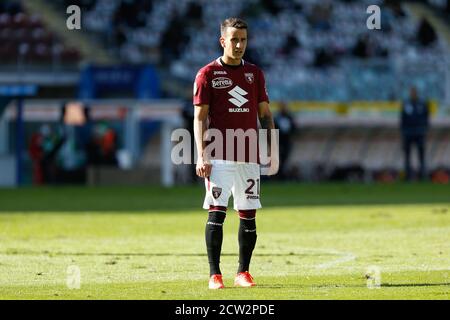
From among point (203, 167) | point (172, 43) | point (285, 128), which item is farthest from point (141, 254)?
point (172, 43)

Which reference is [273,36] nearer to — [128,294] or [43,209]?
[43,209]

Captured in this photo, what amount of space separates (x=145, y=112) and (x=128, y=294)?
26610mm

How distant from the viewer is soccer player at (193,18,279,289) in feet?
37.5

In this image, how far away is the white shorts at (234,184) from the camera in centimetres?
1152

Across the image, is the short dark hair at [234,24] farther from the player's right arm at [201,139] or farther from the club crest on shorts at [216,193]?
the club crest on shorts at [216,193]

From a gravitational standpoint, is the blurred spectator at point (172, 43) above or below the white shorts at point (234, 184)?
above

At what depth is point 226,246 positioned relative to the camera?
16562mm

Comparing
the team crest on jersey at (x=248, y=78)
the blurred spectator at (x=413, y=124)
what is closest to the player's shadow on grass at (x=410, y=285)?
the team crest on jersey at (x=248, y=78)

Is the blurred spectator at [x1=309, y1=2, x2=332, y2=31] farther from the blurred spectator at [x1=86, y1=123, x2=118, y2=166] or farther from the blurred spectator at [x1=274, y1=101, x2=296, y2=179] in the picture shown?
the blurred spectator at [x1=86, y1=123, x2=118, y2=166]

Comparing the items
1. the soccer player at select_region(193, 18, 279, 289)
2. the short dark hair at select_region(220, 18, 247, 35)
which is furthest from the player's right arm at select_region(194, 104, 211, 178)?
the short dark hair at select_region(220, 18, 247, 35)

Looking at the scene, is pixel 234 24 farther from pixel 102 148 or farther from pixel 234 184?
pixel 102 148

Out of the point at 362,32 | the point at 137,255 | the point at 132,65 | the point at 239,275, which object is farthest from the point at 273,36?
the point at 239,275

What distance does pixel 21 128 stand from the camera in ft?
119

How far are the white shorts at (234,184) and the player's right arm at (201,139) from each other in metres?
0.10
